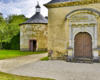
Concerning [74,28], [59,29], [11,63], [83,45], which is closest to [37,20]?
[59,29]

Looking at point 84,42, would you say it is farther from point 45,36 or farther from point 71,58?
point 45,36

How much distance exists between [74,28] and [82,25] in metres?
0.70

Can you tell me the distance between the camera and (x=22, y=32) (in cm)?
1955

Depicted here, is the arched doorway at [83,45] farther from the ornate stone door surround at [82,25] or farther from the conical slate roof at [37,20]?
the conical slate roof at [37,20]

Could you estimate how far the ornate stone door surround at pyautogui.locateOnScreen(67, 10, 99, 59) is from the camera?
8.88m

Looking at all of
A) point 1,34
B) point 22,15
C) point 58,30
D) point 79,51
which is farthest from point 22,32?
point 22,15

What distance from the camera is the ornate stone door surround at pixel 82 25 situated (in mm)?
8875

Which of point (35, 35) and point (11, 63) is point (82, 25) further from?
point (35, 35)

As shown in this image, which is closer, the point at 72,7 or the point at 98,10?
the point at 98,10

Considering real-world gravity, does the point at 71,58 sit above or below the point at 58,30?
below

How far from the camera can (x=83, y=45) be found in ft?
30.6

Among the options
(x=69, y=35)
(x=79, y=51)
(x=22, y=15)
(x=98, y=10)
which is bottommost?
(x=79, y=51)

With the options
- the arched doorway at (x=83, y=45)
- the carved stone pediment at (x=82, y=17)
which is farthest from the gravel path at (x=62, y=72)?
the carved stone pediment at (x=82, y=17)

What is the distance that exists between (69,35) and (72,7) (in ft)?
7.71
